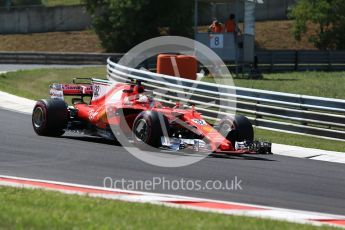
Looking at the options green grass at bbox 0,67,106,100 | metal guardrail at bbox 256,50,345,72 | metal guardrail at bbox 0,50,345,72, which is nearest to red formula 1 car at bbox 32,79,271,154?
green grass at bbox 0,67,106,100

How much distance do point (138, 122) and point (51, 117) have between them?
2.20 meters

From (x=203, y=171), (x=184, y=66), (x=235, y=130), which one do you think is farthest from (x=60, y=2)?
(x=203, y=171)

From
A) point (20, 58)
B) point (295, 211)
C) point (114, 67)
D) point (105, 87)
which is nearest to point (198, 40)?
point (114, 67)

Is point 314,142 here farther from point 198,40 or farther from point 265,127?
point 198,40

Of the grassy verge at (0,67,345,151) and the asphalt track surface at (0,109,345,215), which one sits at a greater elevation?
the asphalt track surface at (0,109,345,215)

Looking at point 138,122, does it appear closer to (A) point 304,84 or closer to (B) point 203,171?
(B) point 203,171

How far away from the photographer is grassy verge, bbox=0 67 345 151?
16.8m

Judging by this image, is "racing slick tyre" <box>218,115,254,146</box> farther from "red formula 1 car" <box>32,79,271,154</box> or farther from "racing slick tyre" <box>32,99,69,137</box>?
"racing slick tyre" <box>32,99,69,137</box>

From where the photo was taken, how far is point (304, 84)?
30.2 metres

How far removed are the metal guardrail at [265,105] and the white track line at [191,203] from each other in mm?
6603

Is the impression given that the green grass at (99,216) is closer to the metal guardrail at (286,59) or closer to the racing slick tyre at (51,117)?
the racing slick tyre at (51,117)

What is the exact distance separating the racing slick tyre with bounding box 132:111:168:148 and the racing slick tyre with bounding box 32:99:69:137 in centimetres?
204

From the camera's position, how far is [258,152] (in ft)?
46.1

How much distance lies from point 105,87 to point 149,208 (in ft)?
22.9
